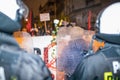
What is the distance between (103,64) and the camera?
7.04 ft

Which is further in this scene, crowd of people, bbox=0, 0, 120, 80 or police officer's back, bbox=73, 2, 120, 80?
police officer's back, bbox=73, 2, 120, 80

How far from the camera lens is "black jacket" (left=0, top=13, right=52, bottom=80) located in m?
1.67

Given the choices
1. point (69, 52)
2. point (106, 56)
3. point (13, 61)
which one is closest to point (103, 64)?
point (106, 56)

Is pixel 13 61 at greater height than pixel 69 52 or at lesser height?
greater

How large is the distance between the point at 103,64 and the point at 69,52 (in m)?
1.15

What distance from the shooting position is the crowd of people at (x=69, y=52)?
1.69 meters

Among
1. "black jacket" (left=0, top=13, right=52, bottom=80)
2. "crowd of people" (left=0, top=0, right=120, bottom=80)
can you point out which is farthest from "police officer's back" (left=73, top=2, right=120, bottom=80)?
"black jacket" (left=0, top=13, right=52, bottom=80)

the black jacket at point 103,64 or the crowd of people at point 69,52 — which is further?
the black jacket at point 103,64

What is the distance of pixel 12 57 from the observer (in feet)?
5.53

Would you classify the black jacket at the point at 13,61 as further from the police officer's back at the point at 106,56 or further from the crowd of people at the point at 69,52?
the police officer's back at the point at 106,56

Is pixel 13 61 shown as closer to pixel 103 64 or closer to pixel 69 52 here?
pixel 103 64

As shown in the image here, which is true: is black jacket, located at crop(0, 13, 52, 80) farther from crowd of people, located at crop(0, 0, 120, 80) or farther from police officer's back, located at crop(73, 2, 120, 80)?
police officer's back, located at crop(73, 2, 120, 80)

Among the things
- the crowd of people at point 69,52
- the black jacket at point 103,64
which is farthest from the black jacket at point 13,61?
the black jacket at point 103,64

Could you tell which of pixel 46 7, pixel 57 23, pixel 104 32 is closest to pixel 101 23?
pixel 104 32
